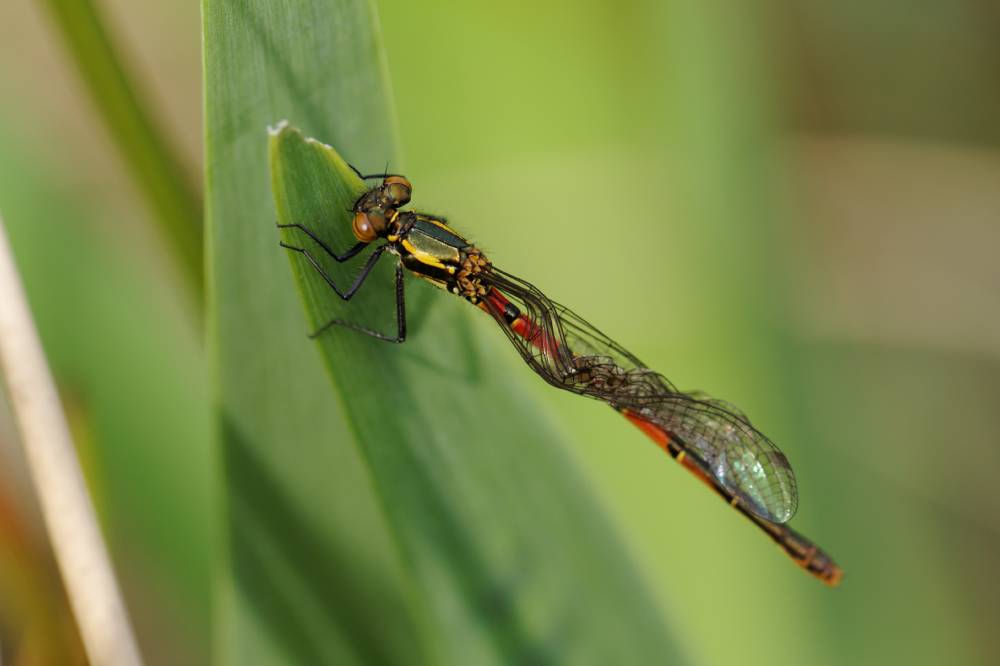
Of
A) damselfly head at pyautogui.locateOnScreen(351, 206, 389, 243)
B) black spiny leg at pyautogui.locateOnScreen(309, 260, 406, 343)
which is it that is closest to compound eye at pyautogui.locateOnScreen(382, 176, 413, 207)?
damselfly head at pyautogui.locateOnScreen(351, 206, 389, 243)

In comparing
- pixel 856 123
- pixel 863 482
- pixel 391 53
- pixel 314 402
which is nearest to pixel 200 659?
pixel 314 402

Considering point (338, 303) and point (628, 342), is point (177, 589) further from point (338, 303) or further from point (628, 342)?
point (628, 342)

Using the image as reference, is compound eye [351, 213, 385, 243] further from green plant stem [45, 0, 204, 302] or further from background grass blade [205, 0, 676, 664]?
green plant stem [45, 0, 204, 302]

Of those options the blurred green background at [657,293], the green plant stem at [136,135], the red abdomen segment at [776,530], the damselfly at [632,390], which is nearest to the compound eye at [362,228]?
the blurred green background at [657,293]

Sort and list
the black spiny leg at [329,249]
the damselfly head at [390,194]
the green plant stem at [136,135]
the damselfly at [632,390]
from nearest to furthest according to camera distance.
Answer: the black spiny leg at [329,249]
the green plant stem at [136,135]
the damselfly head at [390,194]
the damselfly at [632,390]

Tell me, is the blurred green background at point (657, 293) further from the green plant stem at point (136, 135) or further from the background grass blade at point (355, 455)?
the green plant stem at point (136, 135)

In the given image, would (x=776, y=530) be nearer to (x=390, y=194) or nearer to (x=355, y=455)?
(x=355, y=455)
